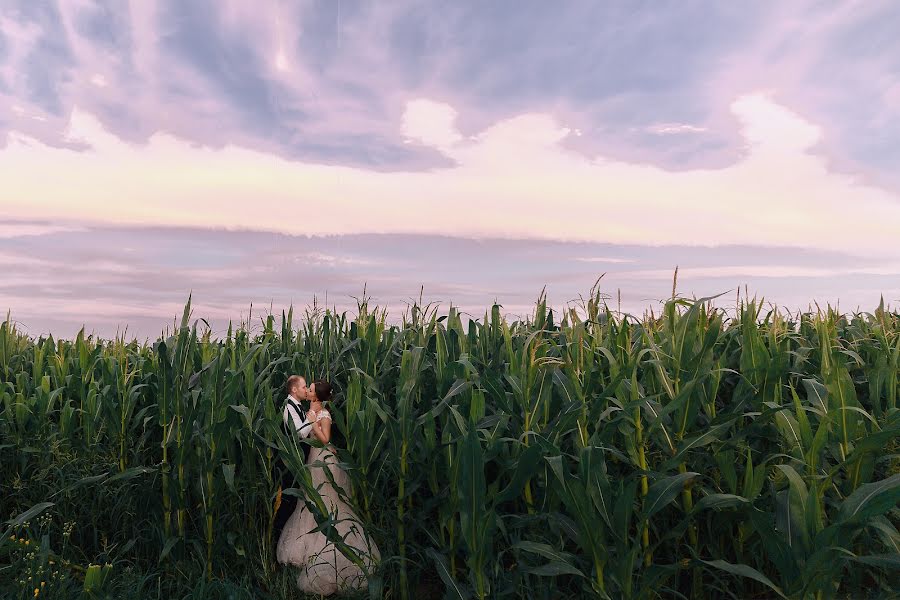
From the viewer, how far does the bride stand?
525 cm

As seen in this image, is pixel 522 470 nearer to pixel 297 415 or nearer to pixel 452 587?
pixel 452 587

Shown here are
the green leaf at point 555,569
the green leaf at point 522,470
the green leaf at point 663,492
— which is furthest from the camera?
the green leaf at point 522,470

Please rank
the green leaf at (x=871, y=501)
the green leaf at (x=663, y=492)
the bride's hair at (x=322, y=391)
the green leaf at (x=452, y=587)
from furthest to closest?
the bride's hair at (x=322, y=391), the green leaf at (x=452, y=587), the green leaf at (x=663, y=492), the green leaf at (x=871, y=501)

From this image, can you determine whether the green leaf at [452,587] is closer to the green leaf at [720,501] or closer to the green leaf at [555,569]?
the green leaf at [555,569]

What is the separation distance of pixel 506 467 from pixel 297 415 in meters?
2.14

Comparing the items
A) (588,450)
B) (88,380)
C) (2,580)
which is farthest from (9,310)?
(588,450)

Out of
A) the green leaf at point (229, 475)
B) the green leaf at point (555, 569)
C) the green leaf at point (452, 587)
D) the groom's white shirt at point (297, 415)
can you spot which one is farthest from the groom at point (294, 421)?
the green leaf at point (555, 569)

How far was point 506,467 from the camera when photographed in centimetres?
450

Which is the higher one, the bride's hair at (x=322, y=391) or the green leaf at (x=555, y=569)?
the bride's hair at (x=322, y=391)

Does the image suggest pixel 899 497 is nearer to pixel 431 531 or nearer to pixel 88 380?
pixel 431 531

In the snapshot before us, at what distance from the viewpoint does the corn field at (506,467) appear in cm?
399

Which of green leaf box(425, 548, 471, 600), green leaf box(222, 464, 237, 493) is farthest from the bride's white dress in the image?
green leaf box(425, 548, 471, 600)

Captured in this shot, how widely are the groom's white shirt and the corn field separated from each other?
22 cm

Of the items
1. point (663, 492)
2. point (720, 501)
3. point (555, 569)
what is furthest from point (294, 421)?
point (720, 501)
